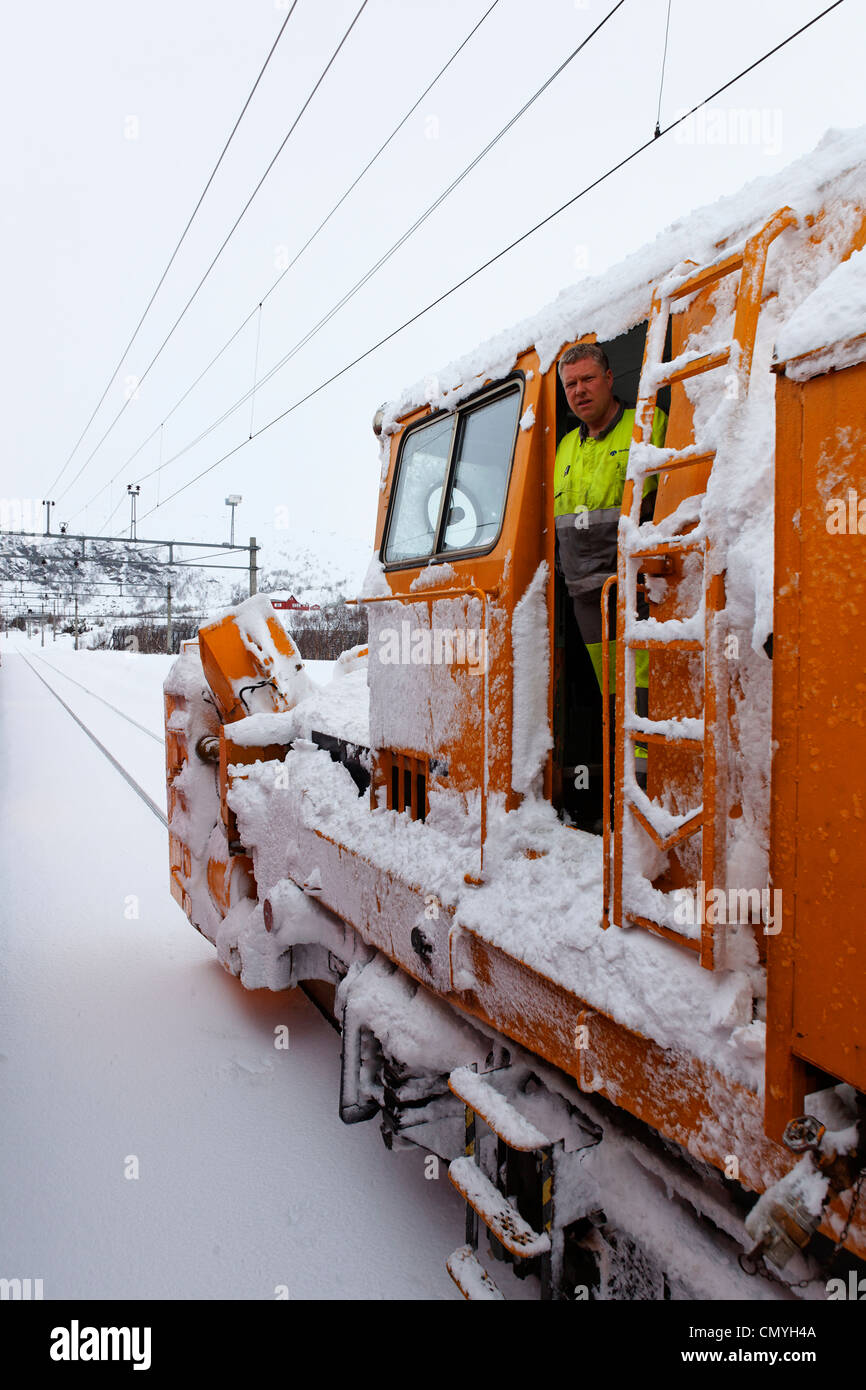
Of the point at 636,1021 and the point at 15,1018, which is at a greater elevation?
the point at 636,1021

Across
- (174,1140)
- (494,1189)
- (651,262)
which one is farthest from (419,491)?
(174,1140)

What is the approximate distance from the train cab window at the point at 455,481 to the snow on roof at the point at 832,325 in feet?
4.89

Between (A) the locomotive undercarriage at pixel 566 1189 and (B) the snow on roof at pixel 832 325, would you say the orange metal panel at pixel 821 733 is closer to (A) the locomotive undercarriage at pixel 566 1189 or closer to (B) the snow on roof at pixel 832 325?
(B) the snow on roof at pixel 832 325

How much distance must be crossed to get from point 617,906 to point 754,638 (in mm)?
745

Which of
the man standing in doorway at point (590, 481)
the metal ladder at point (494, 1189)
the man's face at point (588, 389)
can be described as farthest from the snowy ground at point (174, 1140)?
the man's face at point (588, 389)

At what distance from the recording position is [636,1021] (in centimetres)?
179

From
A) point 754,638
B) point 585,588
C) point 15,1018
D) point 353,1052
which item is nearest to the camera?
point 754,638

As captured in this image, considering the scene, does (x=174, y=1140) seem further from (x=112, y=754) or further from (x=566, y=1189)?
(x=112, y=754)

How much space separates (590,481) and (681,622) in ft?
3.18

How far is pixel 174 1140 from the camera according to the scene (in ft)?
11.7

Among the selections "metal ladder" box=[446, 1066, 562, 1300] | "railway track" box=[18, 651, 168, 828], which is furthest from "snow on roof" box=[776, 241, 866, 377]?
"railway track" box=[18, 651, 168, 828]

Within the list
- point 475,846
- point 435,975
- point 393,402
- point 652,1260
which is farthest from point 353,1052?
point 393,402

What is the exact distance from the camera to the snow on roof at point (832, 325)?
129 centimetres
